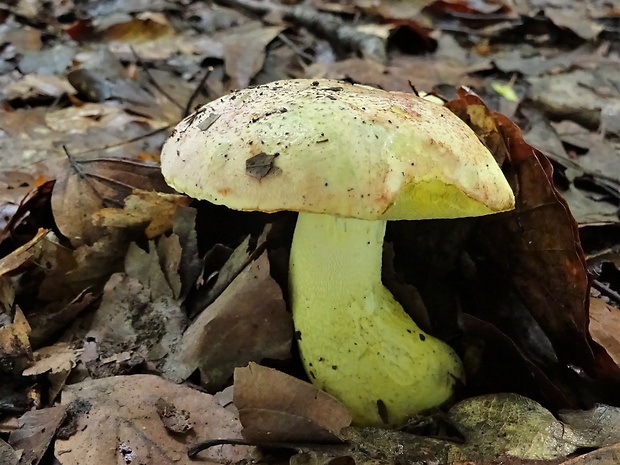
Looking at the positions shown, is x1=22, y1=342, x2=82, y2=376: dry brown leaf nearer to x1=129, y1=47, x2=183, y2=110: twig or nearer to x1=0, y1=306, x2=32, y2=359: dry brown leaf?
x1=0, y1=306, x2=32, y2=359: dry brown leaf

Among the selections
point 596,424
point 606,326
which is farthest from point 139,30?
point 596,424

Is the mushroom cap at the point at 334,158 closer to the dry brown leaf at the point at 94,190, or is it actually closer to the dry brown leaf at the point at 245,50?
the dry brown leaf at the point at 94,190

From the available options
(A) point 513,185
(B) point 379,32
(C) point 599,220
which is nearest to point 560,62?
(B) point 379,32

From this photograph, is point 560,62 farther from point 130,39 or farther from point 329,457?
point 329,457

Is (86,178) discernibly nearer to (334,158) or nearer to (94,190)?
(94,190)

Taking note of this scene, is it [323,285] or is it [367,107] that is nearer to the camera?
[367,107]

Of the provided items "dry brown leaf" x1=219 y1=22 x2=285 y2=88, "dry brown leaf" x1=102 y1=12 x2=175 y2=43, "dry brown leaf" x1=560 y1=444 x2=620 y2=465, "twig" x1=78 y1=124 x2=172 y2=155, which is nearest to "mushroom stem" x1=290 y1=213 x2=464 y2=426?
"dry brown leaf" x1=560 y1=444 x2=620 y2=465

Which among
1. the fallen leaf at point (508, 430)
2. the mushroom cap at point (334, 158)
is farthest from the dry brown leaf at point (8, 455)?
the fallen leaf at point (508, 430)
